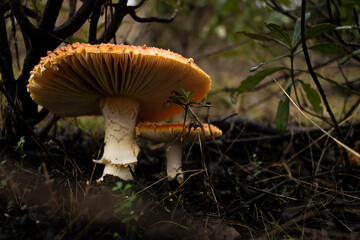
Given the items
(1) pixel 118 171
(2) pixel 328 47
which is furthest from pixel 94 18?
(2) pixel 328 47

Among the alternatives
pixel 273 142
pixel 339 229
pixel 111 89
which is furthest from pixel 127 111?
pixel 273 142

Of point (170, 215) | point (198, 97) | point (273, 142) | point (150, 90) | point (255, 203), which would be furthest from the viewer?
point (273, 142)

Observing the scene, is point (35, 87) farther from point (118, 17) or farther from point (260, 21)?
point (260, 21)

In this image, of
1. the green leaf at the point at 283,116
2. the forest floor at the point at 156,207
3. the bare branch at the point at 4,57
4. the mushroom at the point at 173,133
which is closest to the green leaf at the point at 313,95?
the green leaf at the point at 283,116

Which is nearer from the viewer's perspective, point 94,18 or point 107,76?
point 107,76

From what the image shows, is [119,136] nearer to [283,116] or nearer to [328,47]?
[283,116]

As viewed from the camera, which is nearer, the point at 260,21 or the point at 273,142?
the point at 273,142

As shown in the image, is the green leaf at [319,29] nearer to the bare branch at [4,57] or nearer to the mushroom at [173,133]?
the mushroom at [173,133]
